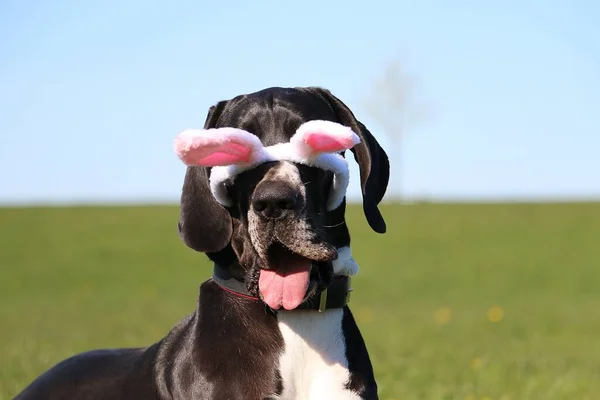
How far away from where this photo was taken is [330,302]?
165 inches

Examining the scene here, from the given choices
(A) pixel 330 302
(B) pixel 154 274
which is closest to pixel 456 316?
(B) pixel 154 274

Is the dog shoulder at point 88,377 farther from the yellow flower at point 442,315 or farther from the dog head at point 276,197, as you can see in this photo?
the yellow flower at point 442,315

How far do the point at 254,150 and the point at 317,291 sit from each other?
70cm

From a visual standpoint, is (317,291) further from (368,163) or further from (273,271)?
(368,163)

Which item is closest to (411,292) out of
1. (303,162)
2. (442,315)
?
(442,315)

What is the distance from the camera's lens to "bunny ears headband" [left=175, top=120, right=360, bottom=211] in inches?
158

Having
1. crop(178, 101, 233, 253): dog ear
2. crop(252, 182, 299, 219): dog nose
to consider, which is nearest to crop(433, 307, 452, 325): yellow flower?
crop(178, 101, 233, 253): dog ear

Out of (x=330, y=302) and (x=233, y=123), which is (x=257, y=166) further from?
(x=330, y=302)

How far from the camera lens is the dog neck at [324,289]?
13.6 ft

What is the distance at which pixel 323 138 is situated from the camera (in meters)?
4.04

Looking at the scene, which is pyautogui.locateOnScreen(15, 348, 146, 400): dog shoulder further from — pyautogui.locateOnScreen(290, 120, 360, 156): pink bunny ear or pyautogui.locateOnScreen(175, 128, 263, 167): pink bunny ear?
pyautogui.locateOnScreen(290, 120, 360, 156): pink bunny ear

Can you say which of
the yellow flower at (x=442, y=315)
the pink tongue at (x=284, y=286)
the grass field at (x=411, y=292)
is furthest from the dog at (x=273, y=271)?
the yellow flower at (x=442, y=315)

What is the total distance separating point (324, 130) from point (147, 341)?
910cm

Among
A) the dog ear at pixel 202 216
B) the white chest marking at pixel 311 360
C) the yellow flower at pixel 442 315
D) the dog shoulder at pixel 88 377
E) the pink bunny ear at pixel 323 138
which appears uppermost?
the pink bunny ear at pixel 323 138
